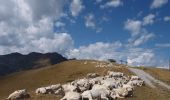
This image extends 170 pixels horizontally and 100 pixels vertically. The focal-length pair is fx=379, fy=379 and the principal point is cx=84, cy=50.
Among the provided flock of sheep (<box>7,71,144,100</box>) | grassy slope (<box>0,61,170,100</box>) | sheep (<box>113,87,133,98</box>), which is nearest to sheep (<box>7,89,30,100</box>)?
flock of sheep (<box>7,71,144,100</box>)

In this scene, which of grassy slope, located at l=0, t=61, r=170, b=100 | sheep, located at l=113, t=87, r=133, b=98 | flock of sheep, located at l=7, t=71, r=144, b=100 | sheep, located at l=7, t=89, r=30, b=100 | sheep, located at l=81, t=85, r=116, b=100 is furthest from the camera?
grassy slope, located at l=0, t=61, r=170, b=100

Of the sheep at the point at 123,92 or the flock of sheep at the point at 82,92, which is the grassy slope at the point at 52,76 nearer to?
the flock of sheep at the point at 82,92

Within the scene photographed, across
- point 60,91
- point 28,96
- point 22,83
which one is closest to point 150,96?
point 60,91

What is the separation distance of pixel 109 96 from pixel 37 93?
36.9ft

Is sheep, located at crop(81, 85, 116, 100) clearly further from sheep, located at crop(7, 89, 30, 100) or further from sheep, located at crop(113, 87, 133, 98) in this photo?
sheep, located at crop(7, 89, 30, 100)

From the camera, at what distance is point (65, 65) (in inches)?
5773

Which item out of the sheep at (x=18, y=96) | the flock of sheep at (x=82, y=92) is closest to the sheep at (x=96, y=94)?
the flock of sheep at (x=82, y=92)

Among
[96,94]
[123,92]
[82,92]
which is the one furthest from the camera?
[82,92]

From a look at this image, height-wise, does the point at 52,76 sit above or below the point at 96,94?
above

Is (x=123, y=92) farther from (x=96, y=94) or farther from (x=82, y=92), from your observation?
(x=96, y=94)

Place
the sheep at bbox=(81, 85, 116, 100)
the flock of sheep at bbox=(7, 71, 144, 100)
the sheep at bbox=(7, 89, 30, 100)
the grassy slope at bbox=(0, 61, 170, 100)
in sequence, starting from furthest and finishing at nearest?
the grassy slope at bbox=(0, 61, 170, 100)
the sheep at bbox=(7, 89, 30, 100)
the sheep at bbox=(81, 85, 116, 100)
the flock of sheep at bbox=(7, 71, 144, 100)

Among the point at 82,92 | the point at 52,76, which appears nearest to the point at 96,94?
the point at 82,92

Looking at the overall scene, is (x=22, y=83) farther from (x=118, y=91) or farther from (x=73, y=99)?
(x=73, y=99)

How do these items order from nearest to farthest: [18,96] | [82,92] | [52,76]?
[18,96]
[82,92]
[52,76]
